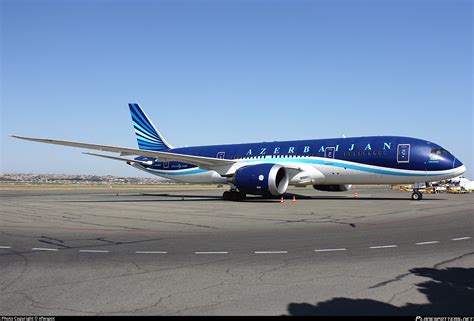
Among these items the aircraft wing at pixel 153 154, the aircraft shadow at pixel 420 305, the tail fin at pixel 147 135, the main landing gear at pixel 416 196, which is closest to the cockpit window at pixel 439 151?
the main landing gear at pixel 416 196

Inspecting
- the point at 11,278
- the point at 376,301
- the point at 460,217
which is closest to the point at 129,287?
the point at 11,278

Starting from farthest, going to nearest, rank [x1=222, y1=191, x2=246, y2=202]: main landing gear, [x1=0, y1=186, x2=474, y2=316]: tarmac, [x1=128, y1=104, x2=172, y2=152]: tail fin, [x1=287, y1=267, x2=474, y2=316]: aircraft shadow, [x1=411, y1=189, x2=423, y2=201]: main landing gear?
1. [x1=128, y1=104, x2=172, y2=152]: tail fin
2. [x1=222, y1=191, x2=246, y2=202]: main landing gear
3. [x1=411, y1=189, x2=423, y2=201]: main landing gear
4. [x1=0, y1=186, x2=474, y2=316]: tarmac
5. [x1=287, y1=267, x2=474, y2=316]: aircraft shadow

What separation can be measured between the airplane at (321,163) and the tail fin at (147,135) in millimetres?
7011

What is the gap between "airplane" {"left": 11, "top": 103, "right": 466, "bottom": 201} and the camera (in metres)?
24.8

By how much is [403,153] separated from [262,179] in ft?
27.7

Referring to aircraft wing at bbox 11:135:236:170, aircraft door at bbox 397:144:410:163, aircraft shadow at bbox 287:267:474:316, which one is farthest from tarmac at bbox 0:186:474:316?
aircraft wing at bbox 11:135:236:170

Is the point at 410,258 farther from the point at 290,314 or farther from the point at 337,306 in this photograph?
the point at 290,314

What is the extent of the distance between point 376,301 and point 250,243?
482 cm

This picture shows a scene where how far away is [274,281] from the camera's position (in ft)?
20.9

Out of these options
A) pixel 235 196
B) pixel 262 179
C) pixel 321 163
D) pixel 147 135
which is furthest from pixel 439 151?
pixel 147 135

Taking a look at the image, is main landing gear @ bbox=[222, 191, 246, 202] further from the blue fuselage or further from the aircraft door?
the aircraft door

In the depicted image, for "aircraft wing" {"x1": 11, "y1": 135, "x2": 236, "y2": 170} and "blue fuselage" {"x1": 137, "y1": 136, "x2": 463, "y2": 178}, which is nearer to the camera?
"blue fuselage" {"x1": 137, "y1": 136, "x2": 463, "y2": 178}

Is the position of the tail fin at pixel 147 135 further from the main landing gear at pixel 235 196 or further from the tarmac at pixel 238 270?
the tarmac at pixel 238 270

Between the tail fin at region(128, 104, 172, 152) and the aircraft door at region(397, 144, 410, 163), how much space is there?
69.9 ft
